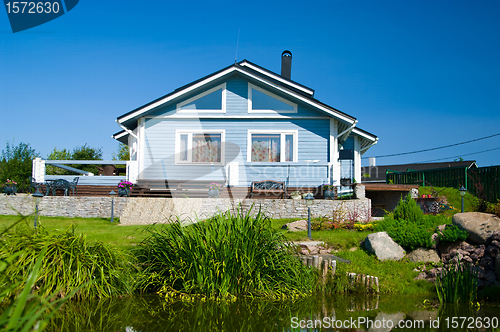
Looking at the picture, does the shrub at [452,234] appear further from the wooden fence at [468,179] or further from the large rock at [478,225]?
the wooden fence at [468,179]

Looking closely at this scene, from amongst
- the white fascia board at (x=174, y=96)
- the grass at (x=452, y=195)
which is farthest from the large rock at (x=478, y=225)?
the white fascia board at (x=174, y=96)

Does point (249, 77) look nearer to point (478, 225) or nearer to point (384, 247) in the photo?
point (384, 247)

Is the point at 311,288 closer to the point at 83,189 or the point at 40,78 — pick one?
the point at 83,189

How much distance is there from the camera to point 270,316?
4.94 meters

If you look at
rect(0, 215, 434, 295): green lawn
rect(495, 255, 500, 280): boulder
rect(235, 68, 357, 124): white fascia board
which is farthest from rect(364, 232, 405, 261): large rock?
rect(235, 68, 357, 124): white fascia board

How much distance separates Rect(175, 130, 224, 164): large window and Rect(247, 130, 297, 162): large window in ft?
4.43

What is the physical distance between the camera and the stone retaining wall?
1191 cm

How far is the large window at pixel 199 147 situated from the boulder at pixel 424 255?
30.5 feet

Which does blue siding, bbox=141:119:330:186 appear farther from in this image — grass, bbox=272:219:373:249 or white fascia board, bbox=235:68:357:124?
grass, bbox=272:219:373:249

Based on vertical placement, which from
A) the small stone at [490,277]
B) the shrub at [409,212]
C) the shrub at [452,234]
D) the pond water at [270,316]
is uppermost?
the shrub at [409,212]

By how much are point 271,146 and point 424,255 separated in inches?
341

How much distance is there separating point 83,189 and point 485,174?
17.1 metres

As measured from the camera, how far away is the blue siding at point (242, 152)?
14.6 meters

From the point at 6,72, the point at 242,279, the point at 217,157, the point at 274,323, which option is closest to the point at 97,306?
the point at 242,279
